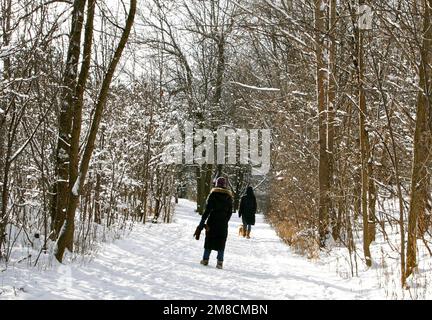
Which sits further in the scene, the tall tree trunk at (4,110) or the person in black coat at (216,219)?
the person in black coat at (216,219)

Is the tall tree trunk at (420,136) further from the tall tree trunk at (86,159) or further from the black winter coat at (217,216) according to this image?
the tall tree trunk at (86,159)

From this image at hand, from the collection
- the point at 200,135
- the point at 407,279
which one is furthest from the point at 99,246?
the point at 200,135

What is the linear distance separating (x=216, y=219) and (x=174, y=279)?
2076 mm

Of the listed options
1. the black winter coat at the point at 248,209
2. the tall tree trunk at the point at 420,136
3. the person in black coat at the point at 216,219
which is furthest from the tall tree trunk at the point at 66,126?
the black winter coat at the point at 248,209

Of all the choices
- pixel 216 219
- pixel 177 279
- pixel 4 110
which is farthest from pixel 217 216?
pixel 4 110

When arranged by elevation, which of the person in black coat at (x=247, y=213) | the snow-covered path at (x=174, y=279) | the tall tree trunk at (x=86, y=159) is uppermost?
the tall tree trunk at (x=86, y=159)

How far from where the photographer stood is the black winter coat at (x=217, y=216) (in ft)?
28.6

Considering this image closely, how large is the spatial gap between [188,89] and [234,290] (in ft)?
69.9

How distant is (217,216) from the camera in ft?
29.0

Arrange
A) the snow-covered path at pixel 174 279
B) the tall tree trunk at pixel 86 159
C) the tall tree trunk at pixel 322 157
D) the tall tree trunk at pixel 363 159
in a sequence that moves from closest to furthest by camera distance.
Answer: the snow-covered path at pixel 174 279 < the tall tree trunk at pixel 363 159 < the tall tree trunk at pixel 86 159 < the tall tree trunk at pixel 322 157

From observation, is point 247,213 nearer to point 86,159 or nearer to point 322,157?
point 322,157

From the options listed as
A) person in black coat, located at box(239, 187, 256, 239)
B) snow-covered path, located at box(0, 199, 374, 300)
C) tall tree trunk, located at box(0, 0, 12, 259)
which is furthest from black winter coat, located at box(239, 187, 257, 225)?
tall tree trunk, located at box(0, 0, 12, 259)

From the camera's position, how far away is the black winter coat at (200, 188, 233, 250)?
870 centimetres
